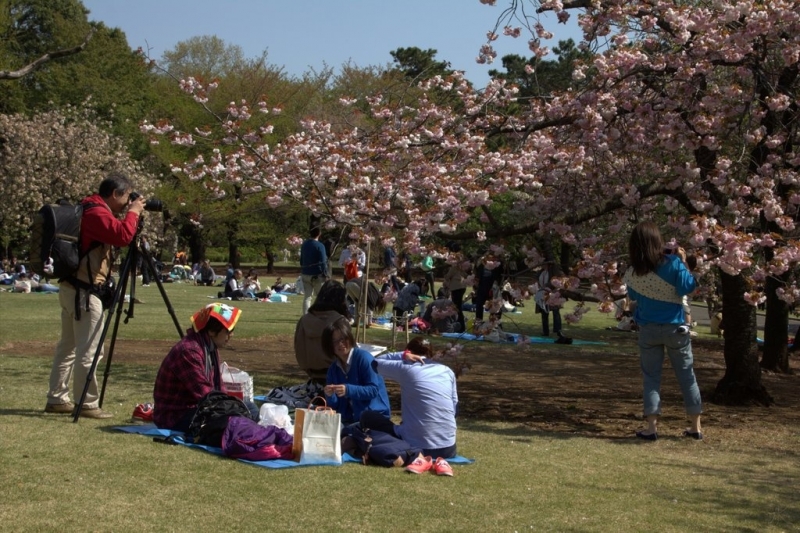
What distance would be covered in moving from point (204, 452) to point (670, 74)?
229 inches

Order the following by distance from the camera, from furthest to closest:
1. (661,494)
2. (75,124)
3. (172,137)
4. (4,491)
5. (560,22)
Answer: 1. (75,124)
2. (172,137)
3. (560,22)
4. (661,494)
5. (4,491)

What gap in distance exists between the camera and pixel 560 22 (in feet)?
32.9

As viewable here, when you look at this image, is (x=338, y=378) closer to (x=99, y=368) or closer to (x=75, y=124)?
(x=99, y=368)

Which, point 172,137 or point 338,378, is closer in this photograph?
point 338,378

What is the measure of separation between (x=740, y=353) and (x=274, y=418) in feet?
17.4

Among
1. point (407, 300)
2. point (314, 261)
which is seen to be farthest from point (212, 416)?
point (407, 300)

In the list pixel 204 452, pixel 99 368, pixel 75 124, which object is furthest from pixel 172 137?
pixel 75 124

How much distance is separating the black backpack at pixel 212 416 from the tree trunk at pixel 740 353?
5465 millimetres

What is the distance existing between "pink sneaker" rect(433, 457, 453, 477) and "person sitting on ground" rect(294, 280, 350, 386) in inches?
84.1

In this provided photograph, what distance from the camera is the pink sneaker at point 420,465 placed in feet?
19.7

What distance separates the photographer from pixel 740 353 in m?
9.77

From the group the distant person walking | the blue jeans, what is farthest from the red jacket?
the distant person walking

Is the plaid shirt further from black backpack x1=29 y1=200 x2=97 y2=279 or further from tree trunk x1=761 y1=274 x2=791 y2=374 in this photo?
tree trunk x1=761 y1=274 x2=791 y2=374

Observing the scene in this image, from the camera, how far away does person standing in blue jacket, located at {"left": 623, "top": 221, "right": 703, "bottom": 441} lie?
24.6ft
